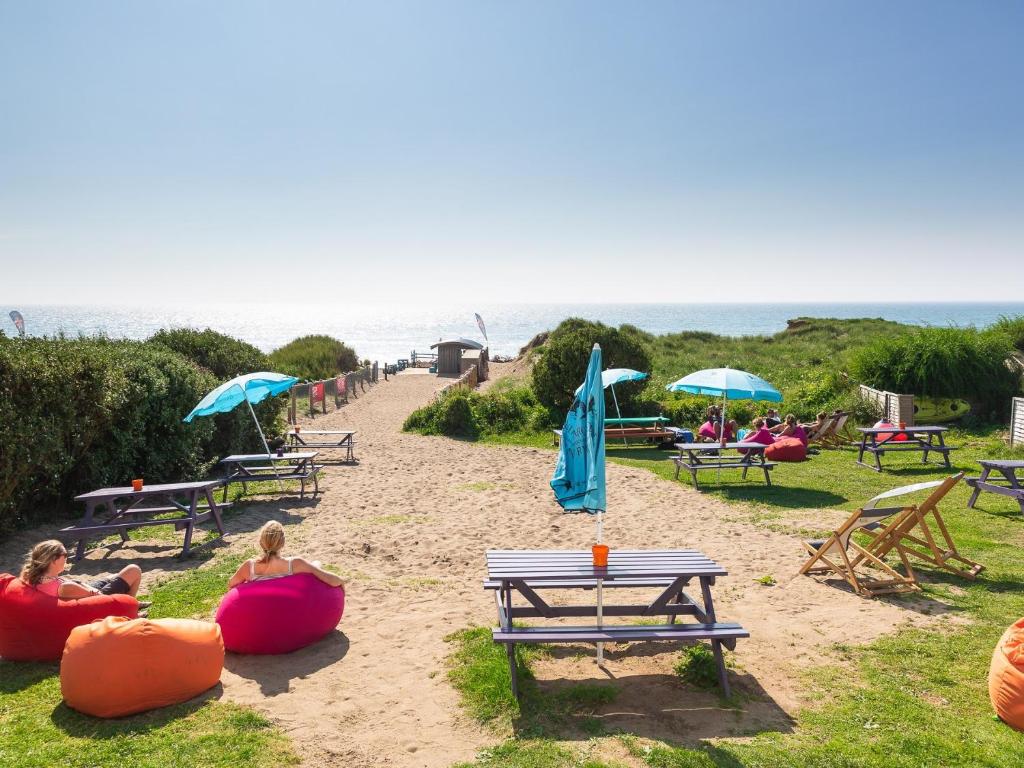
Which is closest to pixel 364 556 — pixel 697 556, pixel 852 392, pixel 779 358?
pixel 697 556

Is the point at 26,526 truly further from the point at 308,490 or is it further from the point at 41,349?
the point at 308,490

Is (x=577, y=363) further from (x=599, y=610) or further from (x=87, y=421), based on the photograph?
(x=599, y=610)

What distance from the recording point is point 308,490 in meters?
12.2

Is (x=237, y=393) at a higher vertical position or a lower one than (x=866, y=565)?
higher

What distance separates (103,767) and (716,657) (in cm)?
397

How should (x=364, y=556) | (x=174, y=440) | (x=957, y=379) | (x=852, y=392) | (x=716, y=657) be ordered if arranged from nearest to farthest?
(x=716, y=657) → (x=364, y=556) → (x=174, y=440) → (x=957, y=379) → (x=852, y=392)

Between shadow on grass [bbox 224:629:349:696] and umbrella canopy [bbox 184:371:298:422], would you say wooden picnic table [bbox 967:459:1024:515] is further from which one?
umbrella canopy [bbox 184:371:298:422]

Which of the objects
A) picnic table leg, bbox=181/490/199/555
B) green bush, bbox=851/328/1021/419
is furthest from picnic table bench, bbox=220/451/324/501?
green bush, bbox=851/328/1021/419

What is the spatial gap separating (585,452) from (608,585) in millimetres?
1061

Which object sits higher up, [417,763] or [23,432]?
[23,432]

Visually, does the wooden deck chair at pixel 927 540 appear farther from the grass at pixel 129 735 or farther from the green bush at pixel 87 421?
the green bush at pixel 87 421

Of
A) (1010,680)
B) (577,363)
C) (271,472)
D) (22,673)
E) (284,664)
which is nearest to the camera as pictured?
(1010,680)

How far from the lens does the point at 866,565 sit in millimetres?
7348

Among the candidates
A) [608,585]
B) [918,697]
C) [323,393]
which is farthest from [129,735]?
[323,393]
